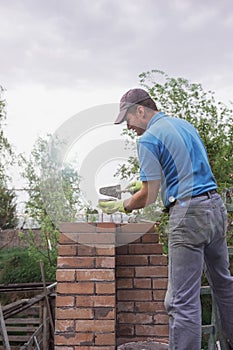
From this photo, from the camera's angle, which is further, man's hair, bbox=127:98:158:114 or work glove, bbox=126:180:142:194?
work glove, bbox=126:180:142:194

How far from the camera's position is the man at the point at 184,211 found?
5.03 ft

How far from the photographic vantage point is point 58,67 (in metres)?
4.59

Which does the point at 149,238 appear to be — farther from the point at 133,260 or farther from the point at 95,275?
the point at 95,275

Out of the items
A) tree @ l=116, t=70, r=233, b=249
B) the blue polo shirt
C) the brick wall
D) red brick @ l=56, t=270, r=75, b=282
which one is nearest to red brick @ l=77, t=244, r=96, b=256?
the brick wall

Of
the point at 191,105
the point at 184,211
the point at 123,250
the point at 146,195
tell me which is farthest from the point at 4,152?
the point at 184,211

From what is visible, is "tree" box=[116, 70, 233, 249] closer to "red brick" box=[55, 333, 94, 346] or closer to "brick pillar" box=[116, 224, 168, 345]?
"brick pillar" box=[116, 224, 168, 345]

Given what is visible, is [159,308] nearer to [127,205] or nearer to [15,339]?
[127,205]

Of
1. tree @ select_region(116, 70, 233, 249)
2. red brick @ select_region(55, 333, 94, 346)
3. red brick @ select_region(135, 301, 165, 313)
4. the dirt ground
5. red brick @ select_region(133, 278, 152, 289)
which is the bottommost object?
the dirt ground

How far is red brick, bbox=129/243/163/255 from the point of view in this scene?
2.47 m

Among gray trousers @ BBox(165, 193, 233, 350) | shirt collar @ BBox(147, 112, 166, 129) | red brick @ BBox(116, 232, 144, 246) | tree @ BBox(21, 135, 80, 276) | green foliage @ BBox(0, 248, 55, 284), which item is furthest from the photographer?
green foliage @ BBox(0, 248, 55, 284)

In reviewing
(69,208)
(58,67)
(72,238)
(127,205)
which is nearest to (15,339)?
(69,208)

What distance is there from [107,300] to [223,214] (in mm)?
770

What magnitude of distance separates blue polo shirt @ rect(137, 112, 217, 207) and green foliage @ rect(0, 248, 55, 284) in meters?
6.65

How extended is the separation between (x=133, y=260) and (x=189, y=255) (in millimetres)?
962
